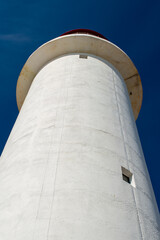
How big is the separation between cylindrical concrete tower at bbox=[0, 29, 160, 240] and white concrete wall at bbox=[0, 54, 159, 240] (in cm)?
2

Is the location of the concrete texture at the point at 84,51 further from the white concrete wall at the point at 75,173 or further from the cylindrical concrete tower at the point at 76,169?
the white concrete wall at the point at 75,173

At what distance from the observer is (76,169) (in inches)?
207

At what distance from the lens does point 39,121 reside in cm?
704

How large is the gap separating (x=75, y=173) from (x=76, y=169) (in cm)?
11

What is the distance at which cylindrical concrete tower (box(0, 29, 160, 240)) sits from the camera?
438 centimetres

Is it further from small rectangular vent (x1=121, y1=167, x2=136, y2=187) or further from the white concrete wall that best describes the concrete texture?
small rectangular vent (x1=121, y1=167, x2=136, y2=187)

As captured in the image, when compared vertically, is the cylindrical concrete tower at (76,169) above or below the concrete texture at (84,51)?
below

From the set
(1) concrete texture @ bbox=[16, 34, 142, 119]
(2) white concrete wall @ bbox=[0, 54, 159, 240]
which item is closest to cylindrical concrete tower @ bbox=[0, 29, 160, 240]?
(2) white concrete wall @ bbox=[0, 54, 159, 240]

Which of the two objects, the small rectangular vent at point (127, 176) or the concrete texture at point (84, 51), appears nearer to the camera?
the small rectangular vent at point (127, 176)

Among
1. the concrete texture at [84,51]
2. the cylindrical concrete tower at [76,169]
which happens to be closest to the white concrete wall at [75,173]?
the cylindrical concrete tower at [76,169]

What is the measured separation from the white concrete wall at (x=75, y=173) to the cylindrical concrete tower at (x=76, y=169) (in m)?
0.02

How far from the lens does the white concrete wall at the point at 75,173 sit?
4.36 meters

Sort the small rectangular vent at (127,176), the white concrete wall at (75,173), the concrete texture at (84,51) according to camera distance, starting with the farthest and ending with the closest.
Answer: the concrete texture at (84,51)
the small rectangular vent at (127,176)
the white concrete wall at (75,173)

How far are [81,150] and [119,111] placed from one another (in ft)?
8.88
